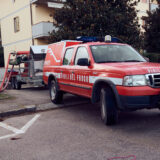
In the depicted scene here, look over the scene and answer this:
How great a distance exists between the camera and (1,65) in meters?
31.2

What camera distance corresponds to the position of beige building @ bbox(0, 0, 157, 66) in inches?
751

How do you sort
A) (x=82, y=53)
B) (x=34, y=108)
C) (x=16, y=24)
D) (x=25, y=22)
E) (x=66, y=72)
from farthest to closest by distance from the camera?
(x=16, y=24) < (x=25, y=22) < (x=34, y=108) < (x=66, y=72) < (x=82, y=53)

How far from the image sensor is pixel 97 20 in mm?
12711

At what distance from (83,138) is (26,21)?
59.2ft

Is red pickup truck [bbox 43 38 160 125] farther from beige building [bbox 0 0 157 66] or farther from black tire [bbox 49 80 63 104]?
beige building [bbox 0 0 157 66]

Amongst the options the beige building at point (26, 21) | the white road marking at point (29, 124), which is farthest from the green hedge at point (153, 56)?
the white road marking at point (29, 124)

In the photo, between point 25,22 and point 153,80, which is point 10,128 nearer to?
point 153,80

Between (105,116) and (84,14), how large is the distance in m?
8.67

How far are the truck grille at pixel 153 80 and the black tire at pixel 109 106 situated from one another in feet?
2.94

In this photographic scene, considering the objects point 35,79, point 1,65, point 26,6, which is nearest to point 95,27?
Result: point 35,79

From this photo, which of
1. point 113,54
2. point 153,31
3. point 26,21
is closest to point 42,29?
point 26,21

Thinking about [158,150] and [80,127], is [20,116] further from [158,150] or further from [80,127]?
[158,150]

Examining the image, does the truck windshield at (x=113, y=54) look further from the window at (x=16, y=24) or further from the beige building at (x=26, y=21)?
the window at (x=16, y=24)

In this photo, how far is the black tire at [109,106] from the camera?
522cm
